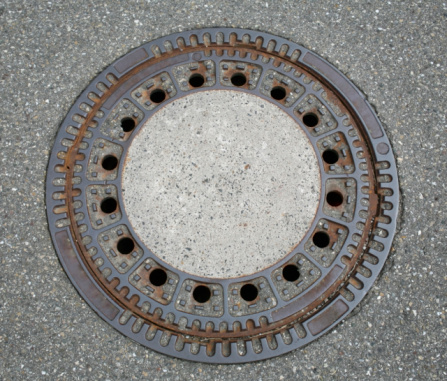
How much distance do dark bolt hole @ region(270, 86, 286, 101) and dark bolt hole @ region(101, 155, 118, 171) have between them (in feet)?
2.84

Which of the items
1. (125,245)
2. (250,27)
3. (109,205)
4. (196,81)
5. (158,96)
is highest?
(250,27)

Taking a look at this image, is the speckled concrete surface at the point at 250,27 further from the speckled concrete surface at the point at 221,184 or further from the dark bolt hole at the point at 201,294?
the speckled concrete surface at the point at 221,184

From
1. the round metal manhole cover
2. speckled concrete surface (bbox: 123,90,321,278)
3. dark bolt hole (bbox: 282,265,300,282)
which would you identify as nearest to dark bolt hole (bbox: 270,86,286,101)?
the round metal manhole cover

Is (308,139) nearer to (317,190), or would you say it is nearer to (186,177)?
(317,190)

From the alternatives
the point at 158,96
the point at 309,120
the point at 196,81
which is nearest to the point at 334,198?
the point at 309,120

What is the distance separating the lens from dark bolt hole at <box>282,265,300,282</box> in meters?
1.96

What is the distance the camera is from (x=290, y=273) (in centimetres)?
198

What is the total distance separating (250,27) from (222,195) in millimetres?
907

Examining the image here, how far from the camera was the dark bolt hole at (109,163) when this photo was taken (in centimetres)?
204

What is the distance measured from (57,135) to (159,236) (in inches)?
27.8

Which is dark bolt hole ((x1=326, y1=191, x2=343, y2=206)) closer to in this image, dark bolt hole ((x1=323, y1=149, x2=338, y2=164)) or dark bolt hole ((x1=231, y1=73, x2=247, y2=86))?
dark bolt hole ((x1=323, y1=149, x2=338, y2=164))

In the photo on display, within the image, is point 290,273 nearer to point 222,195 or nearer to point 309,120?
point 222,195

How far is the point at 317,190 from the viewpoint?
77.7 inches

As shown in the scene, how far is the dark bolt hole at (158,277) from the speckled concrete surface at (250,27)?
28 centimetres
